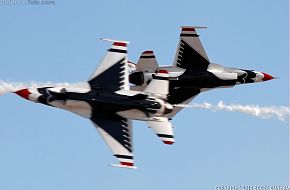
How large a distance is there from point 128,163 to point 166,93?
20.3 ft

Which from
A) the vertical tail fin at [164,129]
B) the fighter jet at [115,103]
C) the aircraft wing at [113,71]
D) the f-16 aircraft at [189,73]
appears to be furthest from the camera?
the f-16 aircraft at [189,73]

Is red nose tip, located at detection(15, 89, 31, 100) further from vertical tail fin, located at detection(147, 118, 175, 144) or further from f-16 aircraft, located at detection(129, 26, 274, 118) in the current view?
vertical tail fin, located at detection(147, 118, 175, 144)

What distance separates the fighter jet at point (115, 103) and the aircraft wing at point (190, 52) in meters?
6.31

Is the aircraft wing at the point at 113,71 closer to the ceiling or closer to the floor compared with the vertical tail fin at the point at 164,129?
closer to the ceiling

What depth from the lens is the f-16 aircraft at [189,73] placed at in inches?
2790

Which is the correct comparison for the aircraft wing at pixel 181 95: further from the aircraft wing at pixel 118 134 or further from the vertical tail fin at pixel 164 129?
the aircraft wing at pixel 118 134

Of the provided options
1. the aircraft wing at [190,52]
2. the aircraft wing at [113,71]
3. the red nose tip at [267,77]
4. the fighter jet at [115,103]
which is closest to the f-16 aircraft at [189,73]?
the aircraft wing at [190,52]

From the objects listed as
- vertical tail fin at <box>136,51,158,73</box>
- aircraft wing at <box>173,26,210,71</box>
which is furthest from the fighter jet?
aircraft wing at <box>173,26,210,71</box>

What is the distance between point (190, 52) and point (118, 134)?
37.3ft

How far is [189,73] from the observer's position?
71.8m

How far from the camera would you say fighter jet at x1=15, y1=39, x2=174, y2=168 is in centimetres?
6488

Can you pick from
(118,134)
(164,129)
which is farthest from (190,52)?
(118,134)

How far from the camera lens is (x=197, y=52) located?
72.8 metres

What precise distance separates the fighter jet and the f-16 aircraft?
4.00 meters
